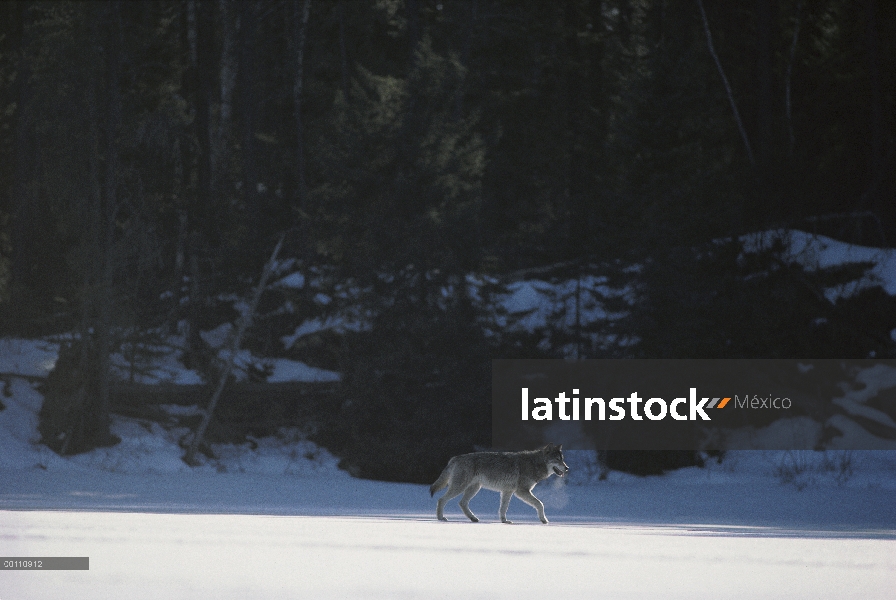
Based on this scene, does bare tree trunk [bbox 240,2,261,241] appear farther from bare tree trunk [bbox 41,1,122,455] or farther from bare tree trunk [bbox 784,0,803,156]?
bare tree trunk [bbox 784,0,803,156]

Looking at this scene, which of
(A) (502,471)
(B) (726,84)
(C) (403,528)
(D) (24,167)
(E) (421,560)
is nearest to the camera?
(E) (421,560)

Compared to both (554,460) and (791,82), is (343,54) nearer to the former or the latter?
(791,82)

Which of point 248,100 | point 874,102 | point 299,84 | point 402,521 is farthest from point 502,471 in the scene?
point 299,84

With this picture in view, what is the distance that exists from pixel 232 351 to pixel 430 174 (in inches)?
189

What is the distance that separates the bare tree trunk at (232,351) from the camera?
861 inches

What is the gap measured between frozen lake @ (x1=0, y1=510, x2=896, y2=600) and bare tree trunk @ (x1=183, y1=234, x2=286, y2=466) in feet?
31.8

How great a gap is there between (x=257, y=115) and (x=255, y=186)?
160 inches

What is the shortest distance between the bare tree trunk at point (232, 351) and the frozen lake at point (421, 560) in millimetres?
9685

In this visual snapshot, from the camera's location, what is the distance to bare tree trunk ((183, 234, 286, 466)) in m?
21.9

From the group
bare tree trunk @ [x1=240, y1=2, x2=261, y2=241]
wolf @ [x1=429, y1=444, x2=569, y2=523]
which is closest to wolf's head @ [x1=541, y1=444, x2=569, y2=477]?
wolf @ [x1=429, y1=444, x2=569, y2=523]

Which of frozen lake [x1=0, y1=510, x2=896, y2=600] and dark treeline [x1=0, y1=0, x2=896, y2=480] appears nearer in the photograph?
frozen lake [x1=0, y1=510, x2=896, y2=600]

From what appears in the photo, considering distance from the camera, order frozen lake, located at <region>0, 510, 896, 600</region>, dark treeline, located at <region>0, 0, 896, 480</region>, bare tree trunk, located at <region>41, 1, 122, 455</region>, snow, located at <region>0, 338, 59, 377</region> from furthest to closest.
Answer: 1. snow, located at <region>0, 338, 59, 377</region>
2. dark treeline, located at <region>0, 0, 896, 480</region>
3. bare tree trunk, located at <region>41, 1, 122, 455</region>
4. frozen lake, located at <region>0, 510, 896, 600</region>

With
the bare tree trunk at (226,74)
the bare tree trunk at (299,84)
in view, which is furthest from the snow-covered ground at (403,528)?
the bare tree trunk at (226,74)

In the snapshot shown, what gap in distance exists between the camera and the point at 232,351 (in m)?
22.9
